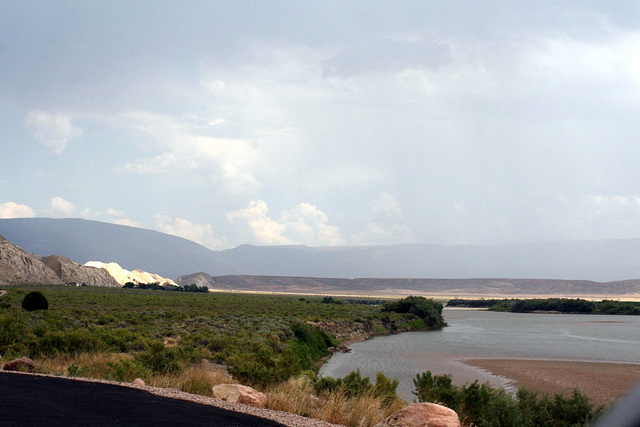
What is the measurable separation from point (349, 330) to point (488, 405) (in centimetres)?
3488

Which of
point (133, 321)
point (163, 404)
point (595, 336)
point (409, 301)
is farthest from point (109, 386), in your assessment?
point (409, 301)

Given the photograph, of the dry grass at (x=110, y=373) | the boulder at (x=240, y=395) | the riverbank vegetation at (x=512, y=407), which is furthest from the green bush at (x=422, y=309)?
the boulder at (x=240, y=395)

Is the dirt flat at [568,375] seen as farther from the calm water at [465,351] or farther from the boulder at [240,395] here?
the boulder at [240,395]

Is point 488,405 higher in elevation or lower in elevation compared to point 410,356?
higher

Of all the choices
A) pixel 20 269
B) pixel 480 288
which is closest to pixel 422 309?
pixel 20 269

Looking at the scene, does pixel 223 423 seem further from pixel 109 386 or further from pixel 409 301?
pixel 409 301

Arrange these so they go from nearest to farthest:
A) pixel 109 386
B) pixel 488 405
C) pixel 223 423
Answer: pixel 223 423
pixel 109 386
pixel 488 405

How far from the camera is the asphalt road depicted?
8.30m

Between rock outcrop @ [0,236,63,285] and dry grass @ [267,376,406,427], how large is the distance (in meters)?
88.7

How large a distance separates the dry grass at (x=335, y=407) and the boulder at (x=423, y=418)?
150 cm

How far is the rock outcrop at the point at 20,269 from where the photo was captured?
89.1m

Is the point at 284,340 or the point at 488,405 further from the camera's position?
the point at 284,340

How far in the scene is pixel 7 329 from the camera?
686 inches

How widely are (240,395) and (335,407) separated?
6.68 feet
